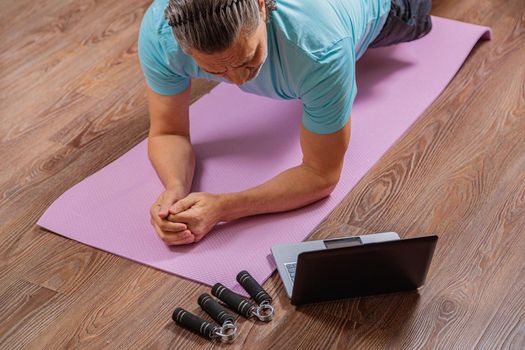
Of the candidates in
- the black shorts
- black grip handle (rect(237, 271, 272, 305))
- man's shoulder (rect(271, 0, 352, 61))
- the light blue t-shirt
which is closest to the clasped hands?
black grip handle (rect(237, 271, 272, 305))

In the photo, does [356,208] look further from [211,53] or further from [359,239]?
[211,53]

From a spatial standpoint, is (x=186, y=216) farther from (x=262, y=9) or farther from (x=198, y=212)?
(x=262, y=9)

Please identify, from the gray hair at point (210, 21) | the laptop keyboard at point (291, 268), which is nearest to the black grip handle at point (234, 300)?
the laptop keyboard at point (291, 268)

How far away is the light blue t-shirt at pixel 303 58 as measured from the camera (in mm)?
1620

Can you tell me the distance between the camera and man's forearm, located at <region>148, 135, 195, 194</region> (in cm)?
186

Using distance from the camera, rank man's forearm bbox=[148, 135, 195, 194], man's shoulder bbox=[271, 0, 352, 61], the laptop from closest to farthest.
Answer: the laptop → man's shoulder bbox=[271, 0, 352, 61] → man's forearm bbox=[148, 135, 195, 194]

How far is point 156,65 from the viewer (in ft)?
5.91

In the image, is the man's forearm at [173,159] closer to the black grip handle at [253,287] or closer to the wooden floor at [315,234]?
the wooden floor at [315,234]

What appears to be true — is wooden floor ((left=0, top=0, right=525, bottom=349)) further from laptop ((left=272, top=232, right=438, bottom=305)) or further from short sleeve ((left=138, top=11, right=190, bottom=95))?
short sleeve ((left=138, top=11, right=190, bottom=95))

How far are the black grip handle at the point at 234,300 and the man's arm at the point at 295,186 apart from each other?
0.23m

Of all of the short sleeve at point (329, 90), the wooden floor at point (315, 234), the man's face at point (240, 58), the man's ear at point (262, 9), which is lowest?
Result: the wooden floor at point (315, 234)

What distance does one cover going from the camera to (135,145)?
2.12 metres

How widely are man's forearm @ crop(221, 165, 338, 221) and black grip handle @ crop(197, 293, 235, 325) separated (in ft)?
0.82

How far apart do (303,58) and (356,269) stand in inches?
18.0
